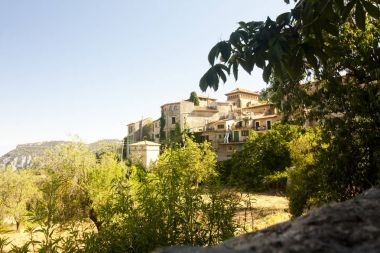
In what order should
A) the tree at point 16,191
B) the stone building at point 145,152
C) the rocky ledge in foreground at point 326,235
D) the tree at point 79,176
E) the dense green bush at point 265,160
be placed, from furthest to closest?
the stone building at point 145,152 → the dense green bush at point 265,160 → the tree at point 16,191 → the tree at point 79,176 → the rocky ledge in foreground at point 326,235

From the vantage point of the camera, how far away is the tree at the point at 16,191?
27484 mm

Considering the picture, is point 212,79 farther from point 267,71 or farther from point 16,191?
point 16,191

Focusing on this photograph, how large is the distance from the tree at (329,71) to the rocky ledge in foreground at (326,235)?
140cm

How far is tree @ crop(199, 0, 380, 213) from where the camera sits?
2943mm

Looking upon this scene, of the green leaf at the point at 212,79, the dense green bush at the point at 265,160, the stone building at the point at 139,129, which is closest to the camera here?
the green leaf at the point at 212,79

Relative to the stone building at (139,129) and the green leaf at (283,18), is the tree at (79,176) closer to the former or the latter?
the green leaf at (283,18)

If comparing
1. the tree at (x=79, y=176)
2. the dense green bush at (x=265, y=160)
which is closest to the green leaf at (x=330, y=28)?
the tree at (x=79, y=176)

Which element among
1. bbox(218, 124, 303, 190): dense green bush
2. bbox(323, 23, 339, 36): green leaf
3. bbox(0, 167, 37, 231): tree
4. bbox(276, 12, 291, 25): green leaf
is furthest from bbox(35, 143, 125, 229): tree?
bbox(218, 124, 303, 190): dense green bush

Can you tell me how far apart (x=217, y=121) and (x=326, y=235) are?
5647cm

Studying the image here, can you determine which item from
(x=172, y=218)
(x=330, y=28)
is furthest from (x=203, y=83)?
(x=172, y=218)

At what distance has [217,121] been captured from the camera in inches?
2266

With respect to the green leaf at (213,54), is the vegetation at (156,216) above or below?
below

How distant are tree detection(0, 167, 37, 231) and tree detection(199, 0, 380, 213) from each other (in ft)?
91.2

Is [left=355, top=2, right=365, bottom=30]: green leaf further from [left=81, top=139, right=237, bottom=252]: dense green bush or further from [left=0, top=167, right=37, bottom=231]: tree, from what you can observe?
[left=0, top=167, right=37, bottom=231]: tree
